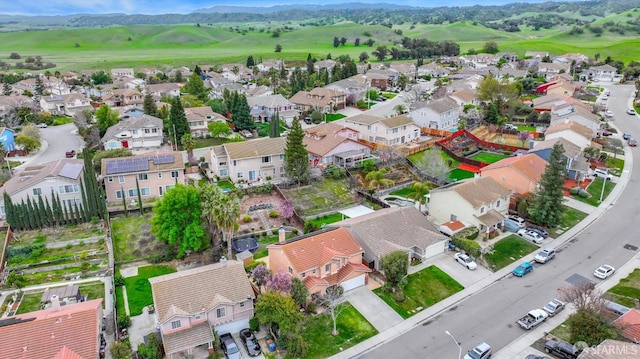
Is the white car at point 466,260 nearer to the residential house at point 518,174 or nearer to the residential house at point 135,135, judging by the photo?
the residential house at point 518,174

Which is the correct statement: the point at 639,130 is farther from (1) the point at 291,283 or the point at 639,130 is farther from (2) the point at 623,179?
(1) the point at 291,283

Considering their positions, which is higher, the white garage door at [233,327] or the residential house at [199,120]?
the residential house at [199,120]

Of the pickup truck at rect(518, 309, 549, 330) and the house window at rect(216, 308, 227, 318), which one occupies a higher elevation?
the house window at rect(216, 308, 227, 318)

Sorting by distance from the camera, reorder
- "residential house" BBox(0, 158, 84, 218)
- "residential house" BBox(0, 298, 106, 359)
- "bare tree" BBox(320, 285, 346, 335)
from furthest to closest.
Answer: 1. "residential house" BBox(0, 158, 84, 218)
2. "bare tree" BBox(320, 285, 346, 335)
3. "residential house" BBox(0, 298, 106, 359)

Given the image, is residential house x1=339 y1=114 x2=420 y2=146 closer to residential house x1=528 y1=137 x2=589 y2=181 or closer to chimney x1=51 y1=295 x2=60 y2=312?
residential house x1=528 y1=137 x2=589 y2=181

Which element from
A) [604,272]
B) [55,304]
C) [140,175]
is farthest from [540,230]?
[140,175]

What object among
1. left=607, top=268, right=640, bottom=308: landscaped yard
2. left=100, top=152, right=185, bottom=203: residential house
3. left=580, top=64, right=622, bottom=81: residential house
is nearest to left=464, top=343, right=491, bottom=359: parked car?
left=607, top=268, right=640, bottom=308: landscaped yard

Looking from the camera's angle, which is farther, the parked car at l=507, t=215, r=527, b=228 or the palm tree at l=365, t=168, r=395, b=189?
the palm tree at l=365, t=168, r=395, b=189

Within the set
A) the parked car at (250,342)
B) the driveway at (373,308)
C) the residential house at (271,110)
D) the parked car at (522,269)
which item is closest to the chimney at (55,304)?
the parked car at (250,342)
